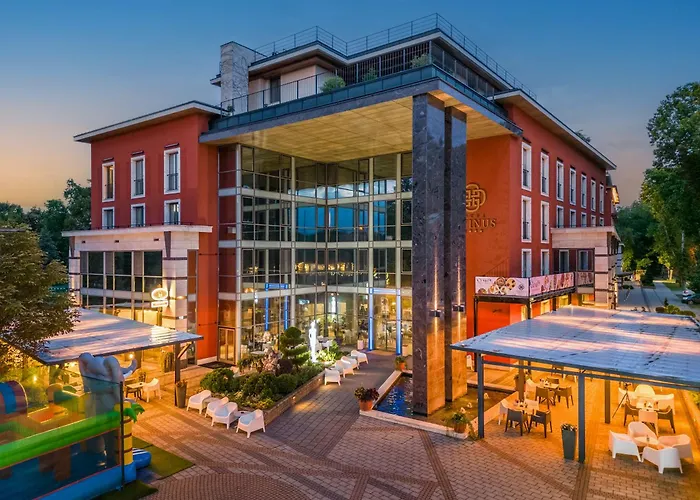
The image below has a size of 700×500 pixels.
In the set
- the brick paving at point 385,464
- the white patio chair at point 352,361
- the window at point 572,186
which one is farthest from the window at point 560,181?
the white patio chair at point 352,361

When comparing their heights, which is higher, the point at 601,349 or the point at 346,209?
the point at 346,209

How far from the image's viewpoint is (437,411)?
17.0 m

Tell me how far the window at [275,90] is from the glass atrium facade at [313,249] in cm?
414

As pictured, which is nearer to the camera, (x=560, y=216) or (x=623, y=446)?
(x=623, y=446)

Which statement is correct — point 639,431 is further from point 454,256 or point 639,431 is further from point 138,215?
point 138,215

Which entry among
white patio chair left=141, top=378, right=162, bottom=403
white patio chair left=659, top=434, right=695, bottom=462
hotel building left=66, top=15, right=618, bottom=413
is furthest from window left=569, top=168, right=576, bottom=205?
white patio chair left=141, top=378, right=162, bottom=403

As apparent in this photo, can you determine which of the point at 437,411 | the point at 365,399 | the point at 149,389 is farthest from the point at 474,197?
the point at 149,389

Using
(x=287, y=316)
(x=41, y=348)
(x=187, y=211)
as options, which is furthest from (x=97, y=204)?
(x=41, y=348)

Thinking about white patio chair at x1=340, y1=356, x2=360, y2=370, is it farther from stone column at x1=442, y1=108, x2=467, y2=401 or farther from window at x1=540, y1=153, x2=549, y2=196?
window at x1=540, y1=153, x2=549, y2=196

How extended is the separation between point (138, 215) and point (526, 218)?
21.9 meters

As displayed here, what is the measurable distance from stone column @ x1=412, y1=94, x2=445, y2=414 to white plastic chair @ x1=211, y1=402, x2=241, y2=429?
6281mm

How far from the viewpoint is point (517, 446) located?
44.4ft

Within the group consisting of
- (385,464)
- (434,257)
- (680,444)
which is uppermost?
(434,257)

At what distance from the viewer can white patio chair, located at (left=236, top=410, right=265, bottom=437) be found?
1455 cm
